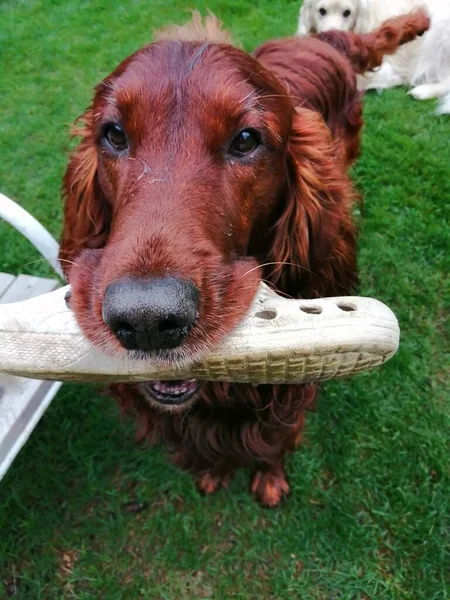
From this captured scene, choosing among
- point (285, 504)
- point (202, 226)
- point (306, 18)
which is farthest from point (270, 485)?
point (306, 18)

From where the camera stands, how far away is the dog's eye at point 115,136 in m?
1.68

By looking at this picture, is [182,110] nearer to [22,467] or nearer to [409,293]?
[22,467]

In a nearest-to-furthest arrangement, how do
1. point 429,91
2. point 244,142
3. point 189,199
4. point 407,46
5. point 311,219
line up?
point 189,199, point 244,142, point 311,219, point 429,91, point 407,46

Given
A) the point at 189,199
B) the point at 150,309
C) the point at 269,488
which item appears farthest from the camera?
the point at 269,488

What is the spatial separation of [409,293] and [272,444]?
166cm

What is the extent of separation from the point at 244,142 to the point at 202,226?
37 centimetres

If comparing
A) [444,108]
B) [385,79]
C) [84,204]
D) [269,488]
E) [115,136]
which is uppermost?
[115,136]

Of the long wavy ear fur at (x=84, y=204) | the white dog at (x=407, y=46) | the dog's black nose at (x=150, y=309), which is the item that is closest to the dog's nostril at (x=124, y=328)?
the dog's black nose at (x=150, y=309)

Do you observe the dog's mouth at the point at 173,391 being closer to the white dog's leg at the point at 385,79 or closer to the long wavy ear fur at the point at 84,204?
the long wavy ear fur at the point at 84,204

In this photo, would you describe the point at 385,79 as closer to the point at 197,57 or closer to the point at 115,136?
the point at 197,57

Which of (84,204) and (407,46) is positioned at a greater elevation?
(84,204)

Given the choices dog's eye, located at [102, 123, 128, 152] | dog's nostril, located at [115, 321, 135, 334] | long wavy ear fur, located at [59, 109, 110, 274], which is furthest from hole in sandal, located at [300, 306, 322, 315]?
long wavy ear fur, located at [59, 109, 110, 274]

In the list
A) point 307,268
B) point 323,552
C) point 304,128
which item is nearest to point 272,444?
point 323,552

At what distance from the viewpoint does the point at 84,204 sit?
214 centimetres
